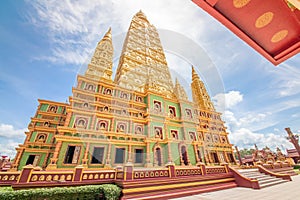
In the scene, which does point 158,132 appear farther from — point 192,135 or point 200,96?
point 200,96

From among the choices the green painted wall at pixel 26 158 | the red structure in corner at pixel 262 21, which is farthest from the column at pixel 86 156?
the red structure in corner at pixel 262 21

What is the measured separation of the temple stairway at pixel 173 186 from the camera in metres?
6.49

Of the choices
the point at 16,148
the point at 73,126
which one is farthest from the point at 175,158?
the point at 16,148

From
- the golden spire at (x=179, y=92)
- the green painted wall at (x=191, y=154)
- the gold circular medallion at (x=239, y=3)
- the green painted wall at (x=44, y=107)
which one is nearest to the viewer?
the gold circular medallion at (x=239, y=3)

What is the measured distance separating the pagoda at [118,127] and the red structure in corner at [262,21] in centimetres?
840

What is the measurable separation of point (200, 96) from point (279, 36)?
28.1m

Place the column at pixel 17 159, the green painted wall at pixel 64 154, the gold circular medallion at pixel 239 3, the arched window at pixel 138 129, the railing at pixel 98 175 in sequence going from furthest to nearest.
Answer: the arched window at pixel 138 129 → the column at pixel 17 159 → the green painted wall at pixel 64 154 → the railing at pixel 98 175 → the gold circular medallion at pixel 239 3

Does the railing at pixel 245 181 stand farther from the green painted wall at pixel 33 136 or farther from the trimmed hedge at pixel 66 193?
the green painted wall at pixel 33 136

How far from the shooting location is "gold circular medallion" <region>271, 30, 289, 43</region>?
239 centimetres

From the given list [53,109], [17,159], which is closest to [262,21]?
[17,159]

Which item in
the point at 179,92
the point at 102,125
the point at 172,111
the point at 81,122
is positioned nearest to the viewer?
the point at 81,122

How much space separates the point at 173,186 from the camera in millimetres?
7520

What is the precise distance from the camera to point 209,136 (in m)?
23.6

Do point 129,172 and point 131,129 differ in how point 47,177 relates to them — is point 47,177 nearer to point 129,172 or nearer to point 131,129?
point 129,172
